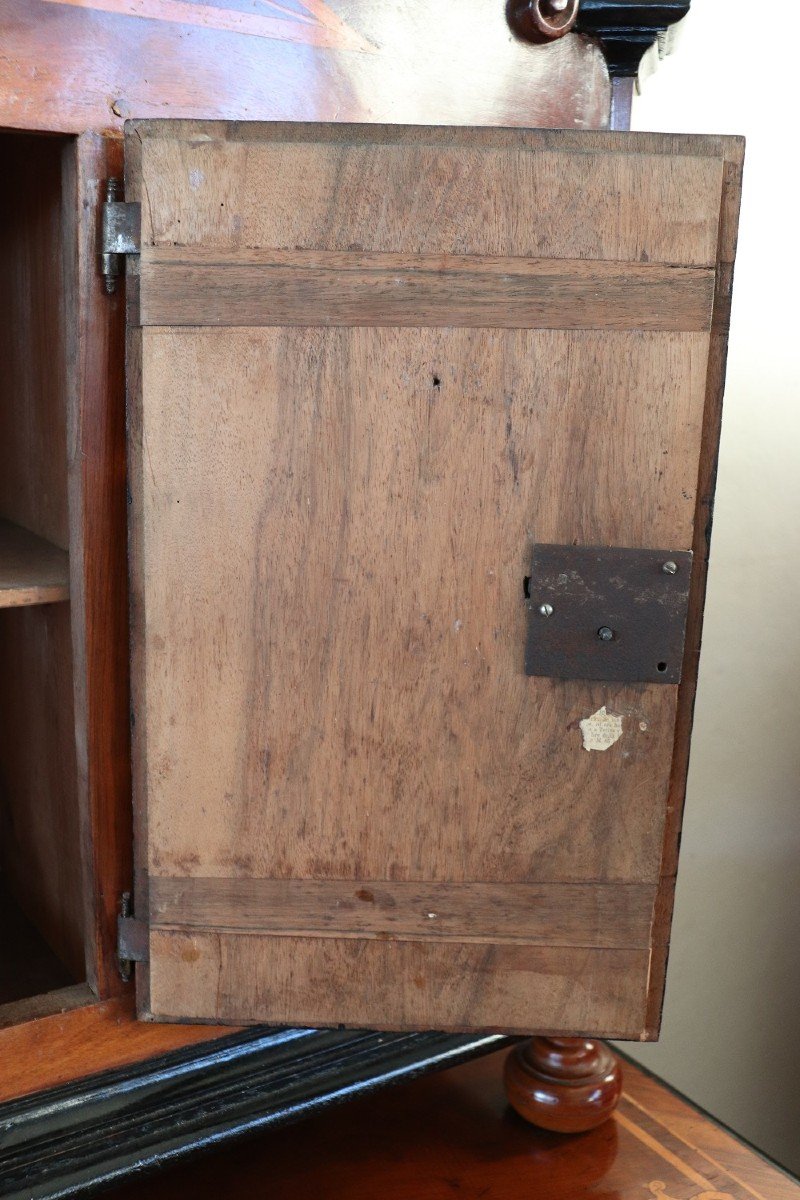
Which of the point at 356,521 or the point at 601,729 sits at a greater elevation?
the point at 356,521

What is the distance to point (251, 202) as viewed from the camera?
892 millimetres

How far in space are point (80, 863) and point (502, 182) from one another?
2.57ft

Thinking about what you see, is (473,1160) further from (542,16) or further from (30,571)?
(542,16)

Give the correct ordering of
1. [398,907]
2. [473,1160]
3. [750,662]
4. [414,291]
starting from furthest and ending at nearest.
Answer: [750,662] → [473,1160] → [398,907] → [414,291]

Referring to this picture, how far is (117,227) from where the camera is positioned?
917 mm

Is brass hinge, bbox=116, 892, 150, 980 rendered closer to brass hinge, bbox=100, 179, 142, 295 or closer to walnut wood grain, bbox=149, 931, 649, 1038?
walnut wood grain, bbox=149, 931, 649, 1038

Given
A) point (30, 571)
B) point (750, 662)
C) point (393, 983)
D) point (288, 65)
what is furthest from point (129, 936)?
point (750, 662)

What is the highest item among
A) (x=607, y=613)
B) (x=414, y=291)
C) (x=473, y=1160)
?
(x=414, y=291)

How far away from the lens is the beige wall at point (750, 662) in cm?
155

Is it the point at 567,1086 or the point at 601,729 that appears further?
the point at 567,1086

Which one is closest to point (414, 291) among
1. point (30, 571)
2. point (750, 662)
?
point (30, 571)


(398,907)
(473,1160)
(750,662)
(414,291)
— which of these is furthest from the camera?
(750,662)

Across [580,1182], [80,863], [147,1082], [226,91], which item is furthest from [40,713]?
[580,1182]

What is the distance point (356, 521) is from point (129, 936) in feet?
1.47
